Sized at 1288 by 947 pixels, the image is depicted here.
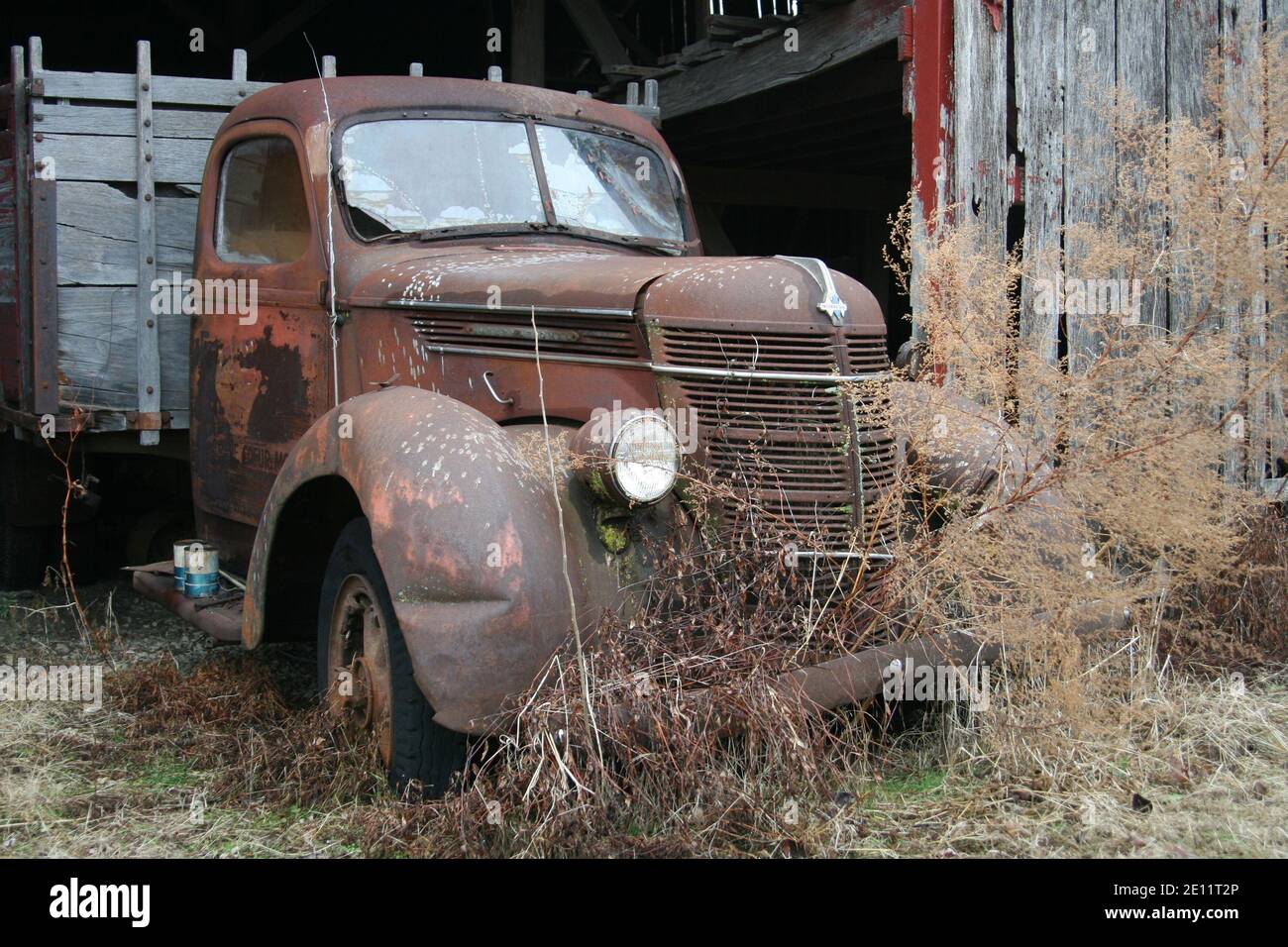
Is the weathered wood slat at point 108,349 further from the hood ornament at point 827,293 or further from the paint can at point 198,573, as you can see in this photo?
the hood ornament at point 827,293

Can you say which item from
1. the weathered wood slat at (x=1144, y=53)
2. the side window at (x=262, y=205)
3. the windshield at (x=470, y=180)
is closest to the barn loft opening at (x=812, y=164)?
the weathered wood slat at (x=1144, y=53)

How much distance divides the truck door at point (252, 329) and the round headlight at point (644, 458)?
4.95 feet

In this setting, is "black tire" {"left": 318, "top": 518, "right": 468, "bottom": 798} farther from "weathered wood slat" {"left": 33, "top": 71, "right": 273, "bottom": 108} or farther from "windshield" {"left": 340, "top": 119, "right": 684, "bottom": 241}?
"weathered wood slat" {"left": 33, "top": 71, "right": 273, "bottom": 108}

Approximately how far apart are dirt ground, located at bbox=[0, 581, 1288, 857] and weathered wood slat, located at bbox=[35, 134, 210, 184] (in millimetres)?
1976

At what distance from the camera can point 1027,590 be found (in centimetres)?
334

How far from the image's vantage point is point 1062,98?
5.20 meters

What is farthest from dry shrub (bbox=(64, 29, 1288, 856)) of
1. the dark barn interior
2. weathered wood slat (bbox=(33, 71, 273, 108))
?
the dark barn interior

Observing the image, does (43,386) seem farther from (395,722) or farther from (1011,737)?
(1011,737)

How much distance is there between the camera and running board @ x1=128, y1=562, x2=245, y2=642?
4.02 metres

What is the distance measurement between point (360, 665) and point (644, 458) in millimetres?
1022

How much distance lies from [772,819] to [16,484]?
13.6ft

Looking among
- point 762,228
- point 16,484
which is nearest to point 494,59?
point 762,228

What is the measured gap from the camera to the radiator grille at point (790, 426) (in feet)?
10.9
